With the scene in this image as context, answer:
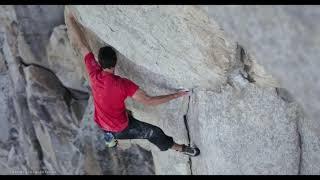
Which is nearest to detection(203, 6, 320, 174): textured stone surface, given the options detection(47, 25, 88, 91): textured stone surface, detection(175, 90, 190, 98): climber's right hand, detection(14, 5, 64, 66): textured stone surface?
detection(175, 90, 190, 98): climber's right hand

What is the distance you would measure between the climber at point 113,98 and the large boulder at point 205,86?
0.19m

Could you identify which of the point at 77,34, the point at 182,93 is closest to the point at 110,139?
the point at 182,93

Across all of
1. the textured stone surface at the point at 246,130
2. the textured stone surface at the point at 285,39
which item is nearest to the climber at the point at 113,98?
the textured stone surface at the point at 246,130

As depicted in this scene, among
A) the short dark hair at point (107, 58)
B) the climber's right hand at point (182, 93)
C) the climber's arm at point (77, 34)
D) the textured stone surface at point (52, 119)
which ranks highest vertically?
the climber's arm at point (77, 34)

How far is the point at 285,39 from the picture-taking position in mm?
3711

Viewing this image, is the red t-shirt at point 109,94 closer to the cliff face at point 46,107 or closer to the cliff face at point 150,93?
the cliff face at point 150,93

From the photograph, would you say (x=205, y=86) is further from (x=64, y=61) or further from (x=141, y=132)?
(x=64, y=61)

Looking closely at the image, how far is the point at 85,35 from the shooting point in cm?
620

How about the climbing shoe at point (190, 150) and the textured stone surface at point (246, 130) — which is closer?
the textured stone surface at point (246, 130)

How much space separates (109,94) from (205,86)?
1.03 meters

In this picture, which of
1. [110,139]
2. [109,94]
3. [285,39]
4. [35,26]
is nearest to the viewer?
[285,39]

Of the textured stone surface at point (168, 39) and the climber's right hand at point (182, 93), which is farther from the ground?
the textured stone surface at point (168, 39)

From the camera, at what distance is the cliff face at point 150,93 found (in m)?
5.05

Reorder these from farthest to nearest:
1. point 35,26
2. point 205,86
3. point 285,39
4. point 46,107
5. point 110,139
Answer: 1. point 46,107
2. point 35,26
3. point 110,139
4. point 205,86
5. point 285,39
